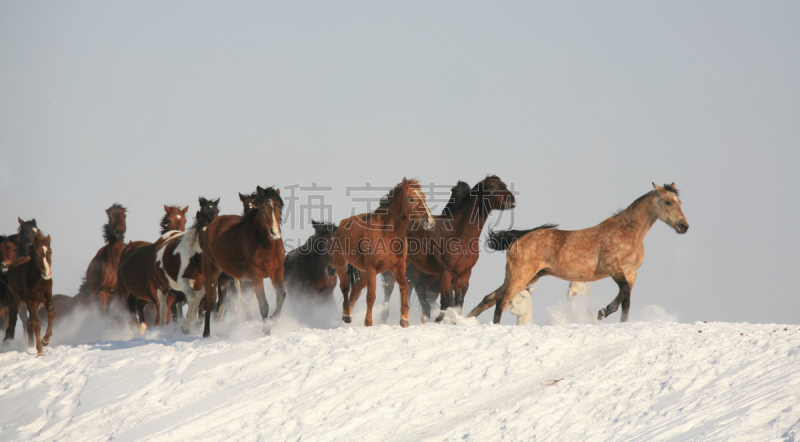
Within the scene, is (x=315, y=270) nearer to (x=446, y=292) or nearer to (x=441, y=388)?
(x=446, y=292)

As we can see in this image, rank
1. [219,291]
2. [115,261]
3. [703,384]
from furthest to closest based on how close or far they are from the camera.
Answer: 1. [115,261]
2. [219,291]
3. [703,384]

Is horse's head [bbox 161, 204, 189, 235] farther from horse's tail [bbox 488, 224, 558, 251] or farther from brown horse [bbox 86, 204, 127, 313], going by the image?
horse's tail [bbox 488, 224, 558, 251]

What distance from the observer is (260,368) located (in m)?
8.44

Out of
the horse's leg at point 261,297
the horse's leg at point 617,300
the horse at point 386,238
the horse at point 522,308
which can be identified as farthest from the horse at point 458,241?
the horse's leg at point 261,297

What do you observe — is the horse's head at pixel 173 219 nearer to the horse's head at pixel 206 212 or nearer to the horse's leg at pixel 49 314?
the horse's head at pixel 206 212

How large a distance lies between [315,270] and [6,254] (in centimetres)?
615

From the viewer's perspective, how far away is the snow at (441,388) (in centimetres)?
606

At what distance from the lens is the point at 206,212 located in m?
13.7

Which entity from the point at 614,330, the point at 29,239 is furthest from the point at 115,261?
the point at 614,330

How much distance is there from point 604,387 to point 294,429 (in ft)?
10.1

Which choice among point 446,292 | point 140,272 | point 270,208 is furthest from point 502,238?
point 140,272

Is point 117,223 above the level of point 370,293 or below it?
above

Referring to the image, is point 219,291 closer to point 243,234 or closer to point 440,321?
point 243,234

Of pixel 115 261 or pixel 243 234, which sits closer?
pixel 243 234
